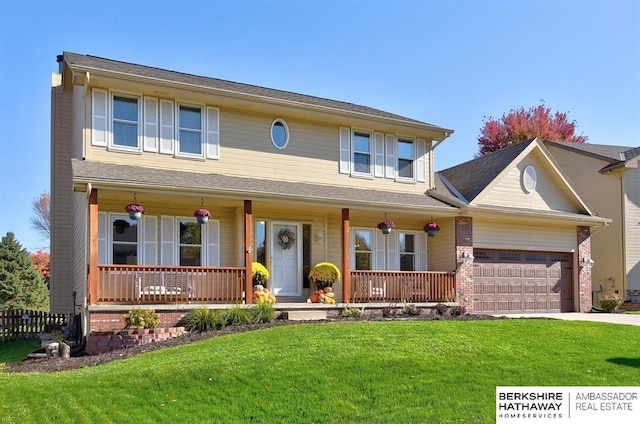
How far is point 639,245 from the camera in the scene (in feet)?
78.7

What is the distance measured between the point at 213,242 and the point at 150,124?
3462 mm

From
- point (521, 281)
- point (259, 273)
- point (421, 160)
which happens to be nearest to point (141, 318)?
point (259, 273)

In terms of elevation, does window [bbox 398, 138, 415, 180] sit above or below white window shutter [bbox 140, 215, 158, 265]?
above

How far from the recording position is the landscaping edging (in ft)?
41.7

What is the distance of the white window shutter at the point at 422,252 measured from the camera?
19303 mm

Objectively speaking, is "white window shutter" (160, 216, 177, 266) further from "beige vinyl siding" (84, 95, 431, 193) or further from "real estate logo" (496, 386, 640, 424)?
"real estate logo" (496, 386, 640, 424)

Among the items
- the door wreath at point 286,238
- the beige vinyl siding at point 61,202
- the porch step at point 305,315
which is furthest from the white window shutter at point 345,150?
the beige vinyl siding at point 61,202

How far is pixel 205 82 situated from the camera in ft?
58.5

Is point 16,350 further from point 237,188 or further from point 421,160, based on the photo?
point 421,160

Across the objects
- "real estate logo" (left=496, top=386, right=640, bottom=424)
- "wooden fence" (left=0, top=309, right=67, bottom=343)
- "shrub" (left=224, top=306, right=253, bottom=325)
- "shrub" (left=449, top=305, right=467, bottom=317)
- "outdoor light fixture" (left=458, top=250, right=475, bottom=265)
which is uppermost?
"outdoor light fixture" (left=458, top=250, right=475, bottom=265)

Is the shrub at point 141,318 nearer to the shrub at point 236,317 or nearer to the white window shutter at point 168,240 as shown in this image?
the shrub at point 236,317

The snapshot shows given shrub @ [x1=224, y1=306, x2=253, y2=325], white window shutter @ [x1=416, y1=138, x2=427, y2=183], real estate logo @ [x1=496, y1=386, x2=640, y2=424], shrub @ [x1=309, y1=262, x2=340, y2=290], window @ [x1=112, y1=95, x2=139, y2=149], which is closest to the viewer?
real estate logo @ [x1=496, y1=386, x2=640, y2=424]

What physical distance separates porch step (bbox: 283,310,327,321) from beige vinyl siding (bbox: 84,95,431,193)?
4.17 m

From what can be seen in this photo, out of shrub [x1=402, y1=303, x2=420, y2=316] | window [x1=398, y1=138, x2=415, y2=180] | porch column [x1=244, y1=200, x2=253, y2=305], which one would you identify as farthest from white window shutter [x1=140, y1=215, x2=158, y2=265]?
window [x1=398, y1=138, x2=415, y2=180]
